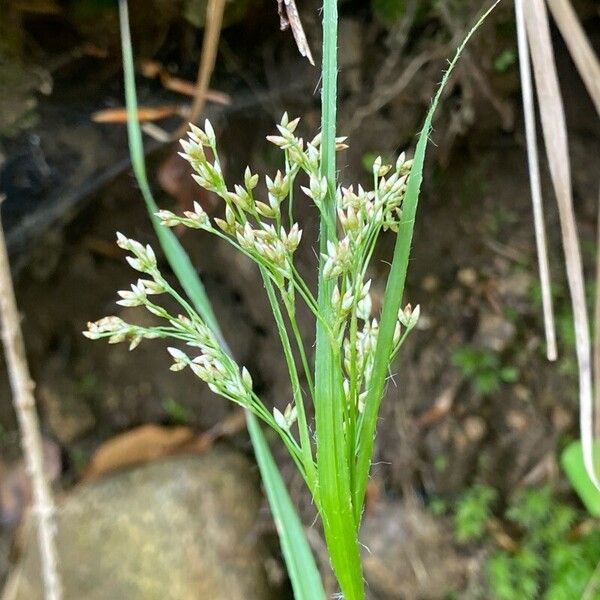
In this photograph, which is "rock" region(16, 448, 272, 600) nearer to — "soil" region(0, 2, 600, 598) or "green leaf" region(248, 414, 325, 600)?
"soil" region(0, 2, 600, 598)

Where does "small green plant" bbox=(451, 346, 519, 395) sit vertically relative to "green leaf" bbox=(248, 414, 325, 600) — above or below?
below

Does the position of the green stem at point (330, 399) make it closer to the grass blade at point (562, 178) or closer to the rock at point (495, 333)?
the grass blade at point (562, 178)

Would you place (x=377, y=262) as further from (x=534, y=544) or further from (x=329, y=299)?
(x=329, y=299)

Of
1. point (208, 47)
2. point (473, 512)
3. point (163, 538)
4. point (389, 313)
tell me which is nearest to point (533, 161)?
point (389, 313)

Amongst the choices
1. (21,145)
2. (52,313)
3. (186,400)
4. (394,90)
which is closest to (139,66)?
(21,145)

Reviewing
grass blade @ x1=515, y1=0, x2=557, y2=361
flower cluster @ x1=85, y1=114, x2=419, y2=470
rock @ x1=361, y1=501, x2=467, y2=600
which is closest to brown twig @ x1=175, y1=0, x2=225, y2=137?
grass blade @ x1=515, y1=0, x2=557, y2=361

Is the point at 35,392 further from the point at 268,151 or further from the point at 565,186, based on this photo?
the point at 565,186
